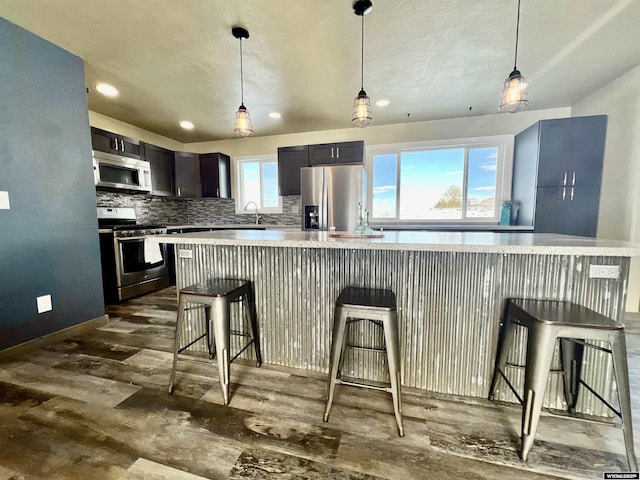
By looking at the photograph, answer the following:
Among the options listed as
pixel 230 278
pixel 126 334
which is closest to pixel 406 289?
pixel 230 278

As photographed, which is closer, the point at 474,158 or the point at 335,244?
the point at 335,244

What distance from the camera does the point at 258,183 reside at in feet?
16.0

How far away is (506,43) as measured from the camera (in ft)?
6.89

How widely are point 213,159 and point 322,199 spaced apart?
217cm

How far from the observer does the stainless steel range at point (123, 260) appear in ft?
10.3

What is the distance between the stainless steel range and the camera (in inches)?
123

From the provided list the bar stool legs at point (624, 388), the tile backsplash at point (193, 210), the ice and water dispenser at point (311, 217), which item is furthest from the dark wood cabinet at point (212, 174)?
the bar stool legs at point (624, 388)

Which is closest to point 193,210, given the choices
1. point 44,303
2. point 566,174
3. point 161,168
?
point 161,168

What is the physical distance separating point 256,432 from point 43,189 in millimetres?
2461

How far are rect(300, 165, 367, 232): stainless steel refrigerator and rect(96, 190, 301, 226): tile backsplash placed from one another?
0.76 m

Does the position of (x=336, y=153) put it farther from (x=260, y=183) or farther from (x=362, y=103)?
(x=362, y=103)

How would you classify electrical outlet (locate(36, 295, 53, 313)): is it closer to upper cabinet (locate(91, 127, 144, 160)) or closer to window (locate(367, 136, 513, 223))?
upper cabinet (locate(91, 127, 144, 160))

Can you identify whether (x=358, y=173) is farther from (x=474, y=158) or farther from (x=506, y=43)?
(x=506, y=43)

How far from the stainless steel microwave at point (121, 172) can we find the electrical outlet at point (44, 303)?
1513 millimetres
